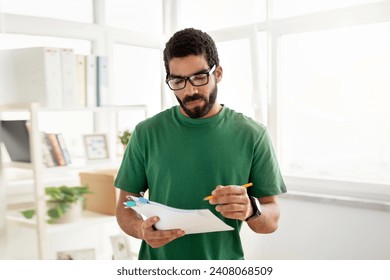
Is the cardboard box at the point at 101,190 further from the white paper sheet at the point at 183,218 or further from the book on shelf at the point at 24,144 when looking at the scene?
the white paper sheet at the point at 183,218

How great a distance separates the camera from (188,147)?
118 cm

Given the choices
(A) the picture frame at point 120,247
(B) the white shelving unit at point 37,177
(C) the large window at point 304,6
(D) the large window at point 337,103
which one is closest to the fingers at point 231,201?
(B) the white shelving unit at point 37,177

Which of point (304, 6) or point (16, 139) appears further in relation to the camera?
point (304, 6)

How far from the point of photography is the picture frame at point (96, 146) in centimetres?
210

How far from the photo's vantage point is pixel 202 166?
1168mm

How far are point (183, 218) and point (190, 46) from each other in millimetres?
421

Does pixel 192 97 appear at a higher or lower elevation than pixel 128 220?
higher

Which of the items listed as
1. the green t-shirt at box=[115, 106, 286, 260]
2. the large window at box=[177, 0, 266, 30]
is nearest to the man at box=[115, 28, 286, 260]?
the green t-shirt at box=[115, 106, 286, 260]

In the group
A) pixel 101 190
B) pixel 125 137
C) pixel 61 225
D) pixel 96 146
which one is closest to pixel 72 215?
pixel 61 225

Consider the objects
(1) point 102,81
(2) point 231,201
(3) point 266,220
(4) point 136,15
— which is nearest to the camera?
(2) point 231,201

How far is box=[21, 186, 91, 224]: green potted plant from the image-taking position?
1.91 meters

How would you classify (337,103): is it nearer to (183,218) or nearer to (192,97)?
(192,97)

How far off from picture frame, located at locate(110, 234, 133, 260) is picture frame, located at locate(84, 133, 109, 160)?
0.43 meters

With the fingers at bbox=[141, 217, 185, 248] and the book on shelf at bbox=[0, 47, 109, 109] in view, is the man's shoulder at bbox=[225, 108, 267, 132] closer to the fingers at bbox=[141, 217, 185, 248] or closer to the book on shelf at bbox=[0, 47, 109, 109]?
the fingers at bbox=[141, 217, 185, 248]
